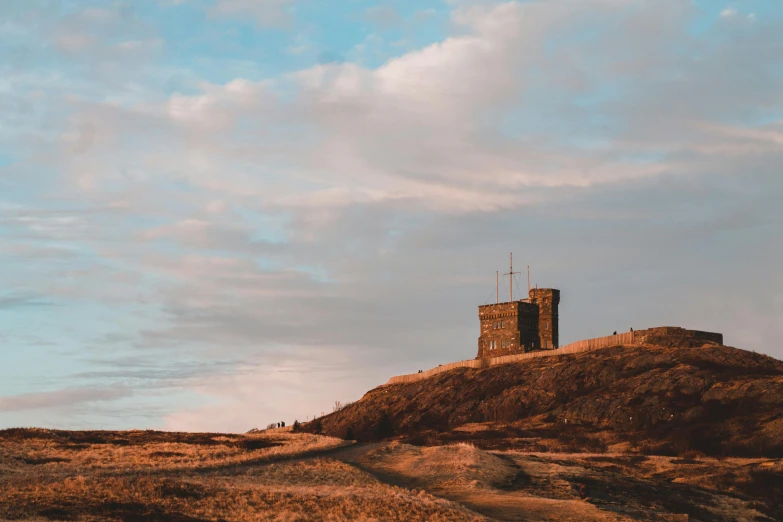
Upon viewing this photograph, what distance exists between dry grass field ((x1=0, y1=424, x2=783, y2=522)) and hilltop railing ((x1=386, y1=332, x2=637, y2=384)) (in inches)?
1734

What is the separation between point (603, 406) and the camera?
8944cm

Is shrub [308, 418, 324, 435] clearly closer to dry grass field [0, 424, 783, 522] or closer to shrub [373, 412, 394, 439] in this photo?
shrub [373, 412, 394, 439]

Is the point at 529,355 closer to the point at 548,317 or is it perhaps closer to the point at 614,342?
the point at 614,342

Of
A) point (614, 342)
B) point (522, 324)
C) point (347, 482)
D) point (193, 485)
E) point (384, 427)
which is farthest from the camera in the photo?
point (522, 324)

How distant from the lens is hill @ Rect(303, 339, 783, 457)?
7456 cm

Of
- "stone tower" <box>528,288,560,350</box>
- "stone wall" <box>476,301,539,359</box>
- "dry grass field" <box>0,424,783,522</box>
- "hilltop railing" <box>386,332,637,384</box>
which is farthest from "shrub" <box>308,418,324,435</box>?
"dry grass field" <box>0,424,783,522</box>

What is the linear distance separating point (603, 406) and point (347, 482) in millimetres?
49156

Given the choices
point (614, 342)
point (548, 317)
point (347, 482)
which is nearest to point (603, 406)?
point (614, 342)

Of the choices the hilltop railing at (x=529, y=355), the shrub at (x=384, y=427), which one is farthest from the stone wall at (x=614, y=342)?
the shrub at (x=384, y=427)

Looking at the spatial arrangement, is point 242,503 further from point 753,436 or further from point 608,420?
point 608,420

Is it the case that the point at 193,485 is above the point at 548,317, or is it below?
below

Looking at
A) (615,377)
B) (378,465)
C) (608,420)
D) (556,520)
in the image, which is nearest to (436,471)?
(378,465)

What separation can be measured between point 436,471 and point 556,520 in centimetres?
1317

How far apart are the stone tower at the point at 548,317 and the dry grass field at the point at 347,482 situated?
7092 centimetres
